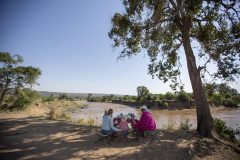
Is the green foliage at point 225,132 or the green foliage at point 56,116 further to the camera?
the green foliage at point 56,116

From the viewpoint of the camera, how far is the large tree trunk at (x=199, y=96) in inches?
507

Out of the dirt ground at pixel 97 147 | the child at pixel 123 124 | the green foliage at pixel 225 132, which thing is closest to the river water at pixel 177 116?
the green foliage at pixel 225 132

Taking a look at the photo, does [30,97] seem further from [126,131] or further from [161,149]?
[161,149]

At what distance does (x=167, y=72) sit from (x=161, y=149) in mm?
7684

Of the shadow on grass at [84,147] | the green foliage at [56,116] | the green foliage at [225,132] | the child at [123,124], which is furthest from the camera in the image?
the green foliage at [56,116]

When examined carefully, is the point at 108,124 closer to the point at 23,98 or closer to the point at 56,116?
the point at 56,116

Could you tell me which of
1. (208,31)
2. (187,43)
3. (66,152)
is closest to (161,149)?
(66,152)

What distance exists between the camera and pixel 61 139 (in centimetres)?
1156

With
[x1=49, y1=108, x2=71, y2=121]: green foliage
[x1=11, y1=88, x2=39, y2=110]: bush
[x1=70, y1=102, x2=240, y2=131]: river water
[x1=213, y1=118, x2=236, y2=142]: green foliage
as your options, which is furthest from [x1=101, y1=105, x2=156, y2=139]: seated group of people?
[x1=11, y1=88, x2=39, y2=110]: bush

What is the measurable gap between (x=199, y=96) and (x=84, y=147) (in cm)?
727

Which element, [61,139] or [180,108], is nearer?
[61,139]

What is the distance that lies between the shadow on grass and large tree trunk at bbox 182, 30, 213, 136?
911 millimetres

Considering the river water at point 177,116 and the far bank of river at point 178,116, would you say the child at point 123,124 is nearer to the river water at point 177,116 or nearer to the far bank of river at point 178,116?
the river water at point 177,116

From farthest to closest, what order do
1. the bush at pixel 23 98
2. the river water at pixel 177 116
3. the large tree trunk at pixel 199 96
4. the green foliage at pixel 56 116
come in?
the bush at pixel 23 98
the river water at pixel 177 116
the green foliage at pixel 56 116
the large tree trunk at pixel 199 96
